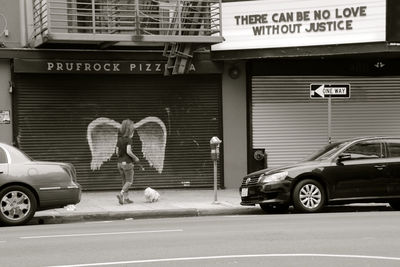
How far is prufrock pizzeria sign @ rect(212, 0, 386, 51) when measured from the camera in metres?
17.9

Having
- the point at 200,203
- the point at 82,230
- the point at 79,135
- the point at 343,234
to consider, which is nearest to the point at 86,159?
the point at 79,135

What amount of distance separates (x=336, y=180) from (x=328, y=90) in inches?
111

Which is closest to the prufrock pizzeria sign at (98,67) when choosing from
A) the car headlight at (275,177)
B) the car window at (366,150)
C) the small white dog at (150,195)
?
the small white dog at (150,195)

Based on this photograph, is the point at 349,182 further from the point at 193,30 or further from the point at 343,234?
the point at 193,30

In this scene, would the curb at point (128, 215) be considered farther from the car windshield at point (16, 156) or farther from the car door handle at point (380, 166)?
the car door handle at point (380, 166)

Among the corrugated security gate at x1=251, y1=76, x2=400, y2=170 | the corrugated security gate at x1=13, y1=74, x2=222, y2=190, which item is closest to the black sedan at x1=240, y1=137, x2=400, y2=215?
the corrugated security gate at x1=13, y1=74, x2=222, y2=190

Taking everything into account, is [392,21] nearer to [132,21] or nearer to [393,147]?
[393,147]

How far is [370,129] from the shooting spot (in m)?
19.8

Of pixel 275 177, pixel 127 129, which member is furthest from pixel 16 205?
pixel 275 177

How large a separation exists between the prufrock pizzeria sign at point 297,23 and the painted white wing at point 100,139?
3374mm

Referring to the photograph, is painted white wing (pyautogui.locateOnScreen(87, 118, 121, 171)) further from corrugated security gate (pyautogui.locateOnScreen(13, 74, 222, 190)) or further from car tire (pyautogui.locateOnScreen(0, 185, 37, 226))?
car tire (pyautogui.locateOnScreen(0, 185, 37, 226))

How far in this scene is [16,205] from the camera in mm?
12664

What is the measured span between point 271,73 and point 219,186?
131 inches

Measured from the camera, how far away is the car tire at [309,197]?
1391cm
